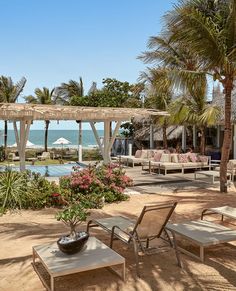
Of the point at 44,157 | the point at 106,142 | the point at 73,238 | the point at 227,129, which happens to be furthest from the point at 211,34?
the point at 44,157

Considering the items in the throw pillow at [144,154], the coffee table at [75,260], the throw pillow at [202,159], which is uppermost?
the throw pillow at [144,154]

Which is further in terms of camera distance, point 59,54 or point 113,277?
point 59,54

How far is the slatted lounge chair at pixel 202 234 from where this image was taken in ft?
A: 18.5

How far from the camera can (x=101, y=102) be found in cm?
2730

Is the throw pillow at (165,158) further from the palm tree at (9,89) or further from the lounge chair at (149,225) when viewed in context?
the palm tree at (9,89)

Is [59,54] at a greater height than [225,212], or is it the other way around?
[59,54]

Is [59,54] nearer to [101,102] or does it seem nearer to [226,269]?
[101,102]

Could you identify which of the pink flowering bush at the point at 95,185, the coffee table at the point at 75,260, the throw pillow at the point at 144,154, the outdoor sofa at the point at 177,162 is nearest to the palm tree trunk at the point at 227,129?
the pink flowering bush at the point at 95,185

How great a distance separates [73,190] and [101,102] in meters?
17.6

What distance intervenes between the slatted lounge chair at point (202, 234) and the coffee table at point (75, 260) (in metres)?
1.33

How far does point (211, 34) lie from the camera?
413 inches

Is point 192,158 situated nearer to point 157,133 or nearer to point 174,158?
point 174,158

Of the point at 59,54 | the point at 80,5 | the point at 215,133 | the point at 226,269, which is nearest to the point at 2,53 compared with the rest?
the point at 59,54

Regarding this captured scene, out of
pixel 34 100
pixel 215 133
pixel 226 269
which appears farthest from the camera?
pixel 34 100
